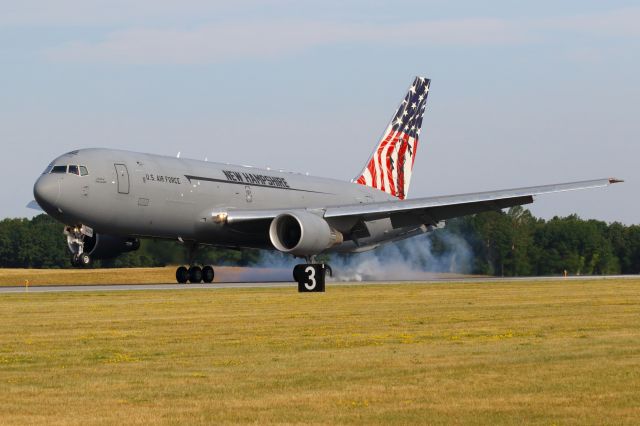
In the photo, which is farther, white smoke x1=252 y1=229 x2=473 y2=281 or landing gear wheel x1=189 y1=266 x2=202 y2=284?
white smoke x1=252 y1=229 x2=473 y2=281

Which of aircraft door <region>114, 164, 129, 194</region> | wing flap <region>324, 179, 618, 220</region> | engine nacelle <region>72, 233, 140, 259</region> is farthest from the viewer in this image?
engine nacelle <region>72, 233, 140, 259</region>

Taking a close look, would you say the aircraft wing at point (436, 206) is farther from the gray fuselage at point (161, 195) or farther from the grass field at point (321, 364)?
the grass field at point (321, 364)

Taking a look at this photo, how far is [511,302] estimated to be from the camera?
28625 mm

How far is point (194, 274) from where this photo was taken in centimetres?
4503

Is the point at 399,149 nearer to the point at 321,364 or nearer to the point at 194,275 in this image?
the point at 194,275

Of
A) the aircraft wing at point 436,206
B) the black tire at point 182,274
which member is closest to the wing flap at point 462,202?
the aircraft wing at point 436,206

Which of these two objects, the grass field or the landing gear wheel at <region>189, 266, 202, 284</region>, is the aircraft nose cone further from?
the grass field

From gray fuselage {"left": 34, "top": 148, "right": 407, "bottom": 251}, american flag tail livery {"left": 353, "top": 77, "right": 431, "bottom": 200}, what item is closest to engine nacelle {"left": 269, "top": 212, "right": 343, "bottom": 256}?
gray fuselage {"left": 34, "top": 148, "right": 407, "bottom": 251}

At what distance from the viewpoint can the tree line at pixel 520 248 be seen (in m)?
61.1

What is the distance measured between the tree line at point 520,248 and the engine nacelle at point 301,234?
7.95 meters

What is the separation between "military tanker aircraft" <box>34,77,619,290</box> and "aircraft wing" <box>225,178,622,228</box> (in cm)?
4

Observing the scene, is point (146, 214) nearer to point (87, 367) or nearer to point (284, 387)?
point (87, 367)

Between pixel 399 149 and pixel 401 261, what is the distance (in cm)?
565

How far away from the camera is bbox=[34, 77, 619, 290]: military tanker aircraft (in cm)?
3791
